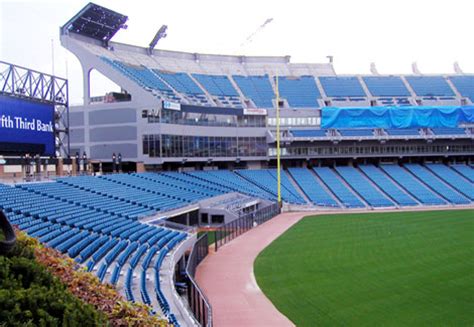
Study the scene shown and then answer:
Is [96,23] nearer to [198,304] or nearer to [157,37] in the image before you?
[157,37]

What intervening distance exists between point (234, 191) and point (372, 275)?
2619 centimetres

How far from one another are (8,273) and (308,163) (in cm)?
5457

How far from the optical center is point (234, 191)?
46312 mm

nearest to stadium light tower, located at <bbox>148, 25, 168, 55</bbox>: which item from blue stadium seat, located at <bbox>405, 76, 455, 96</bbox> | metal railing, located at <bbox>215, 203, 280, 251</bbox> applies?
metal railing, located at <bbox>215, 203, 280, 251</bbox>

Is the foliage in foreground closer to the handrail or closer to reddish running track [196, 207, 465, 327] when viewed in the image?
the handrail

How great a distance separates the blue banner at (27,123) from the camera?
938 inches

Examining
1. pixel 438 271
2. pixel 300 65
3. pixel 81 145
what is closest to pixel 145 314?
pixel 438 271

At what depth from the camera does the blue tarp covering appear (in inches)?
2149

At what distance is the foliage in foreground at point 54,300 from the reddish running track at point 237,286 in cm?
888

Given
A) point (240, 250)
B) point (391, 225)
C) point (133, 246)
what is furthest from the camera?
point (391, 225)

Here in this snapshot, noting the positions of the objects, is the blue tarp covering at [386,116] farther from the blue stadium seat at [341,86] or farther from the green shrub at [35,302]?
the green shrub at [35,302]

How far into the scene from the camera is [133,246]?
1931 centimetres

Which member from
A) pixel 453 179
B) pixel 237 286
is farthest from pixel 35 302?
pixel 453 179

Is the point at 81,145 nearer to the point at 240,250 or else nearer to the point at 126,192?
the point at 126,192
